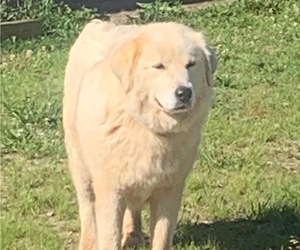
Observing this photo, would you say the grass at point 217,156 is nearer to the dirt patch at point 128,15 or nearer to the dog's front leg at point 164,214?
the dog's front leg at point 164,214

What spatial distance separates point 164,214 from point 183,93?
82 cm

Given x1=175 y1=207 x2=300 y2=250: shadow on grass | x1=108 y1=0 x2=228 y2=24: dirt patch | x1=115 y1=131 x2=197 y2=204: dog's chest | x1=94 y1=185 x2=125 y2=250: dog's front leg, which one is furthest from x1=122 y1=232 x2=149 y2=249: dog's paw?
x1=108 y1=0 x2=228 y2=24: dirt patch

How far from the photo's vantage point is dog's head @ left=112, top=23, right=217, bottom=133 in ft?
15.1

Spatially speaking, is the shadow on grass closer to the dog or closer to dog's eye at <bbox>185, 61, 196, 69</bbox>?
the dog

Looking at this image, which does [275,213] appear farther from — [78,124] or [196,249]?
[78,124]

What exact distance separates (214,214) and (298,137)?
65.9 inches

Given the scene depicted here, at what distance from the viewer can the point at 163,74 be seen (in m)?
4.62

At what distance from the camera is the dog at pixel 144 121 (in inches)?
183

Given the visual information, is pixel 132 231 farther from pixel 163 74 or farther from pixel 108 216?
pixel 163 74

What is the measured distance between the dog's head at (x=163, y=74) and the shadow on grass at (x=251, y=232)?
1242 millimetres

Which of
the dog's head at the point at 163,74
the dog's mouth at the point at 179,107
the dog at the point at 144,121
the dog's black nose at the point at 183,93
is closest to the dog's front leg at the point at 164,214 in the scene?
the dog at the point at 144,121

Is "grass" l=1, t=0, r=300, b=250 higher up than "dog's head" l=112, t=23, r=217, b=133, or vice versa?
"dog's head" l=112, t=23, r=217, b=133

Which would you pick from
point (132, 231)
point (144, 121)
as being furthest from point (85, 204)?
point (144, 121)

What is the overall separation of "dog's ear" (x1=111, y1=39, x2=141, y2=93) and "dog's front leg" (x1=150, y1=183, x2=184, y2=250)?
0.62 m
